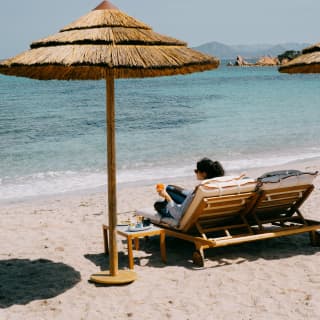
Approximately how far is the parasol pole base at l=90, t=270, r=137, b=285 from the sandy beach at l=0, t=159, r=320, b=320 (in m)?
0.06

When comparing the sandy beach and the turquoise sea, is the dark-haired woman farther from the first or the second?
the turquoise sea

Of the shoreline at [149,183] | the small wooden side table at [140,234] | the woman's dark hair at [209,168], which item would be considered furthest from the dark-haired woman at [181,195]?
the shoreline at [149,183]

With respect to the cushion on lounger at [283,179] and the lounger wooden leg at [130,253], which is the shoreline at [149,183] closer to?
the lounger wooden leg at [130,253]

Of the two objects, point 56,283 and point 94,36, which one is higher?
point 94,36

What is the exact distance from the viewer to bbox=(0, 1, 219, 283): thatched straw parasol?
15.2ft

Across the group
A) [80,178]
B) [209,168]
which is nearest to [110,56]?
[209,168]

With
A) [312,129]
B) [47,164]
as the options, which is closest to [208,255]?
[47,164]

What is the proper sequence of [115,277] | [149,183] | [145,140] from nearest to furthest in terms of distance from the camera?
1. [115,277]
2. [149,183]
3. [145,140]

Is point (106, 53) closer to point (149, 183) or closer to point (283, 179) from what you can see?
point (283, 179)

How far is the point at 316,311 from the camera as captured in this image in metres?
4.67

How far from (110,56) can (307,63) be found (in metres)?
2.40

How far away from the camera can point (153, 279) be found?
5535 millimetres

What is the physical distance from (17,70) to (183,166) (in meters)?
8.68

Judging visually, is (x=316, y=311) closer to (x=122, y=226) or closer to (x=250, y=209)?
(x=250, y=209)
